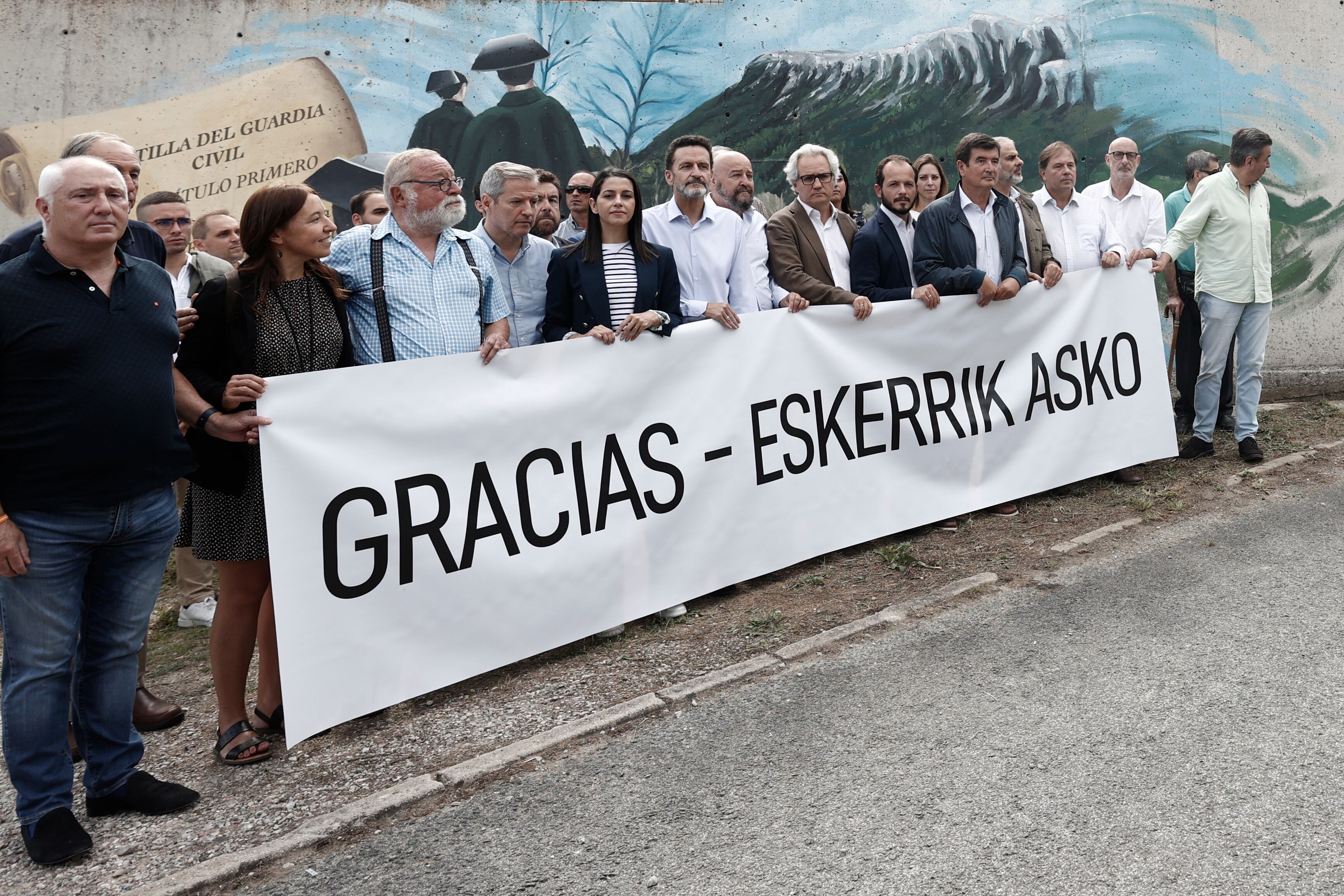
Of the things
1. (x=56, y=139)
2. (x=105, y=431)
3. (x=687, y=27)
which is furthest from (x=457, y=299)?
(x=687, y=27)

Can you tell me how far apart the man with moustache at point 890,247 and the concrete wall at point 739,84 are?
2740 mm

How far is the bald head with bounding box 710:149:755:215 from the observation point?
20.5 ft

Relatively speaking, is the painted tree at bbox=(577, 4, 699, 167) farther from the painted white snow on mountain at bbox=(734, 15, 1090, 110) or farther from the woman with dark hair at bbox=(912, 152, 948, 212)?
the woman with dark hair at bbox=(912, 152, 948, 212)

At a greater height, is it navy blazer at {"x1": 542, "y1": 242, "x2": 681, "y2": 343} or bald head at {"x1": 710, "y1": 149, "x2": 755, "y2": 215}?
bald head at {"x1": 710, "y1": 149, "x2": 755, "y2": 215}

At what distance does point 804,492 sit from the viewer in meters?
5.67

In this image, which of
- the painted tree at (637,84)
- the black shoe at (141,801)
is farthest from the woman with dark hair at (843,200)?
the black shoe at (141,801)

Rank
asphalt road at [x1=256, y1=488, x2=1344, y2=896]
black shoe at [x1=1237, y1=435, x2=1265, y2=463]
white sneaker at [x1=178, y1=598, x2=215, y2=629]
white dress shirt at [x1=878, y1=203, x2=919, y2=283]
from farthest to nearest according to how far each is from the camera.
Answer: black shoe at [x1=1237, y1=435, x2=1265, y2=463] < white dress shirt at [x1=878, y1=203, x2=919, y2=283] < white sneaker at [x1=178, y1=598, x2=215, y2=629] < asphalt road at [x1=256, y1=488, x2=1344, y2=896]

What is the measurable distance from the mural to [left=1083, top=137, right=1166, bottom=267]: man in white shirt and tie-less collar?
2.21 m

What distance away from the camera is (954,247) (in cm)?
651

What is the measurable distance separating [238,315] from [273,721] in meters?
1.56

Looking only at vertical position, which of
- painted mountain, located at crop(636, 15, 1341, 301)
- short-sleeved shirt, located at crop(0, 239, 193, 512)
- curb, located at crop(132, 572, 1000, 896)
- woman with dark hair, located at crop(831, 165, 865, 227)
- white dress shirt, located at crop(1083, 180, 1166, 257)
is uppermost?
painted mountain, located at crop(636, 15, 1341, 301)

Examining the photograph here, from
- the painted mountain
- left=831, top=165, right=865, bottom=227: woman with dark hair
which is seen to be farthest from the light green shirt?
the painted mountain

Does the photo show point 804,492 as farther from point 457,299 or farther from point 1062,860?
point 1062,860

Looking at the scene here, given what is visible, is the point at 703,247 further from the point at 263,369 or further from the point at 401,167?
the point at 263,369
